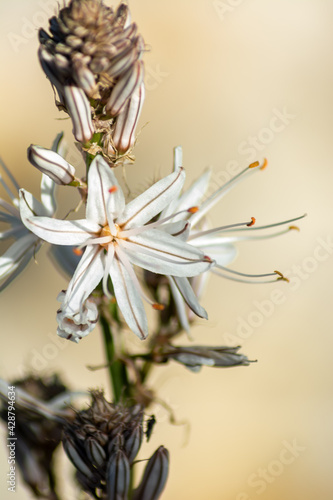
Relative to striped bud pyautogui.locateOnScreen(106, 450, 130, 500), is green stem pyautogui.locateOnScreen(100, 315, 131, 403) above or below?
above

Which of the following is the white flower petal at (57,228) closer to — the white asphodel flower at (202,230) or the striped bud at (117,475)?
the white asphodel flower at (202,230)

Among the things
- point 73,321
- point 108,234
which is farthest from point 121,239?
point 73,321

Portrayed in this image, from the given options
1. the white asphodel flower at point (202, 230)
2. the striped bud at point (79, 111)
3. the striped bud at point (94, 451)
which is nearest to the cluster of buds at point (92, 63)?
the striped bud at point (79, 111)

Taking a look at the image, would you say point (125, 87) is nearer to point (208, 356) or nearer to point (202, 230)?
point (202, 230)

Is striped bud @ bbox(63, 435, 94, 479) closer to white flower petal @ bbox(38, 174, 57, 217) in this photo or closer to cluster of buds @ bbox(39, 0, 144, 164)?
white flower petal @ bbox(38, 174, 57, 217)

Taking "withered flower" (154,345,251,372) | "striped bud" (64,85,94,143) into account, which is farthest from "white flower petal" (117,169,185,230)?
"withered flower" (154,345,251,372)

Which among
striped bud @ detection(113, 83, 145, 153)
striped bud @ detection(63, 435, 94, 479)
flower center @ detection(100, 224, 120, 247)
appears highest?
striped bud @ detection(113, 83, 145, 153)

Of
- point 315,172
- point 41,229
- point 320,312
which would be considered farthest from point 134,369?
point 315,172
